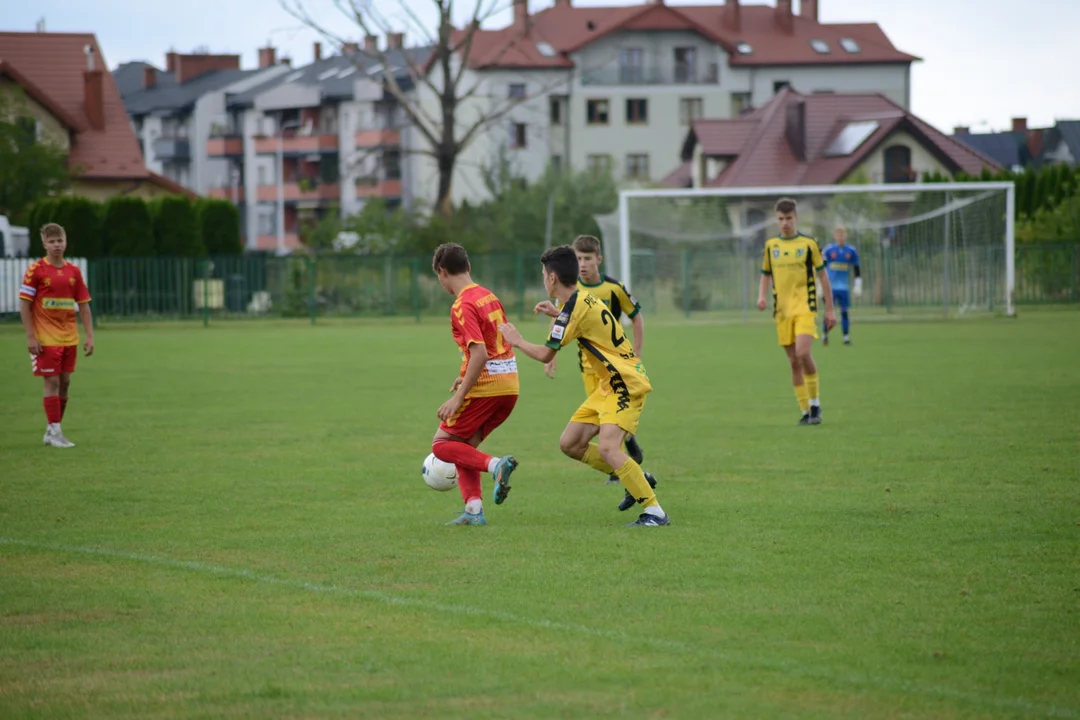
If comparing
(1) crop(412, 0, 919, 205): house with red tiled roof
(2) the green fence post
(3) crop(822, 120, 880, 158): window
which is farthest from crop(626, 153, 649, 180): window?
(2) the green fence post

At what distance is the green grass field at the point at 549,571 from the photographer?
5082 millimetres

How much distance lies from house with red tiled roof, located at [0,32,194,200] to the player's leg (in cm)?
5050

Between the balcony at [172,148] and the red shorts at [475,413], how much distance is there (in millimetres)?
92086

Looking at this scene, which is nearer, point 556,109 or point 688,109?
point 556,109

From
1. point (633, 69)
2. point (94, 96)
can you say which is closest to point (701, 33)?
point (633, 69)

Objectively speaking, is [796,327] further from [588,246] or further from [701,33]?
[701,33]

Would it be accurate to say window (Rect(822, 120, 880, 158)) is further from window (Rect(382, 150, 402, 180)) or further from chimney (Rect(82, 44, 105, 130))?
window (Rect(382, 150, 402, 180))

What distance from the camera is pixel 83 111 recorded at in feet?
206

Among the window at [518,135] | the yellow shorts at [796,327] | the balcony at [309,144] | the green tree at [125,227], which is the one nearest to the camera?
the yellow shorts at [796,327]

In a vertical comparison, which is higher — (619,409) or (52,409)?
(619,409)

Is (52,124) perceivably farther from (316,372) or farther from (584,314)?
(584,314)

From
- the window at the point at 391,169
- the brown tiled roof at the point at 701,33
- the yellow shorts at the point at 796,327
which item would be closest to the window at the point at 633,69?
the brown tiled roof at the point at 701,33

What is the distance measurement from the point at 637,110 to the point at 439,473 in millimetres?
75397

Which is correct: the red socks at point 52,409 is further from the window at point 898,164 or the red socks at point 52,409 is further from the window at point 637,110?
the window at point 637,110
